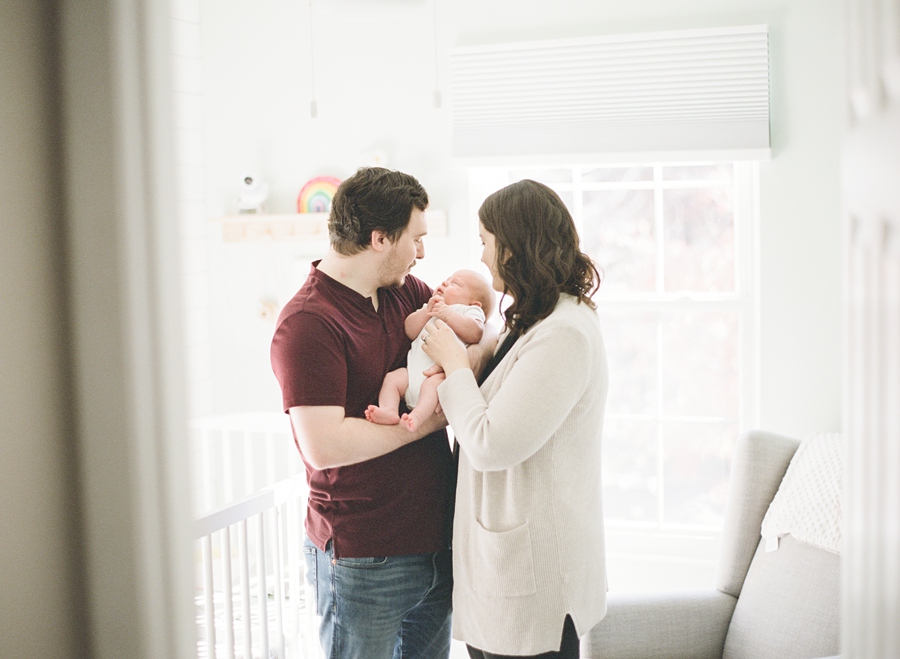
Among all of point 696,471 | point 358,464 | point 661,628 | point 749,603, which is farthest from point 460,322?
point 696,471

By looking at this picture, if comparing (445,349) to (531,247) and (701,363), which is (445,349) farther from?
(701,363)

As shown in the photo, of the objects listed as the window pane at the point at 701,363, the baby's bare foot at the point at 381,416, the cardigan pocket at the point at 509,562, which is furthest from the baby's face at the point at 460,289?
the window pane at the point at 701,363

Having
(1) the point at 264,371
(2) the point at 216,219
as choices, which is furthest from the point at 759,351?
(2) the point at 216,219

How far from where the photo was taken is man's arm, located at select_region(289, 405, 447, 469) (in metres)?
1.37

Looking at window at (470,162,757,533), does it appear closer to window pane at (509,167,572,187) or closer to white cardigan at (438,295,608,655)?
window pane at (509,167,572,187)

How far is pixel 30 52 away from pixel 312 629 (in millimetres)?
1835

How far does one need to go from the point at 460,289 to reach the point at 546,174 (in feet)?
4.57

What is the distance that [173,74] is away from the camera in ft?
1.74

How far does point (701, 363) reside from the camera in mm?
2861

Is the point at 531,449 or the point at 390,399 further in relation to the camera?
the point at 390,399

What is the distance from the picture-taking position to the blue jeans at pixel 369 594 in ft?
4.80

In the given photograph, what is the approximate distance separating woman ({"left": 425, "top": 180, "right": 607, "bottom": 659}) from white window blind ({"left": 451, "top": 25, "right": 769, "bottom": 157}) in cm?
138

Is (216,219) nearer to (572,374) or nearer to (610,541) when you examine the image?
(610,541)

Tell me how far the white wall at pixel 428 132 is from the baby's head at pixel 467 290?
1.19m
